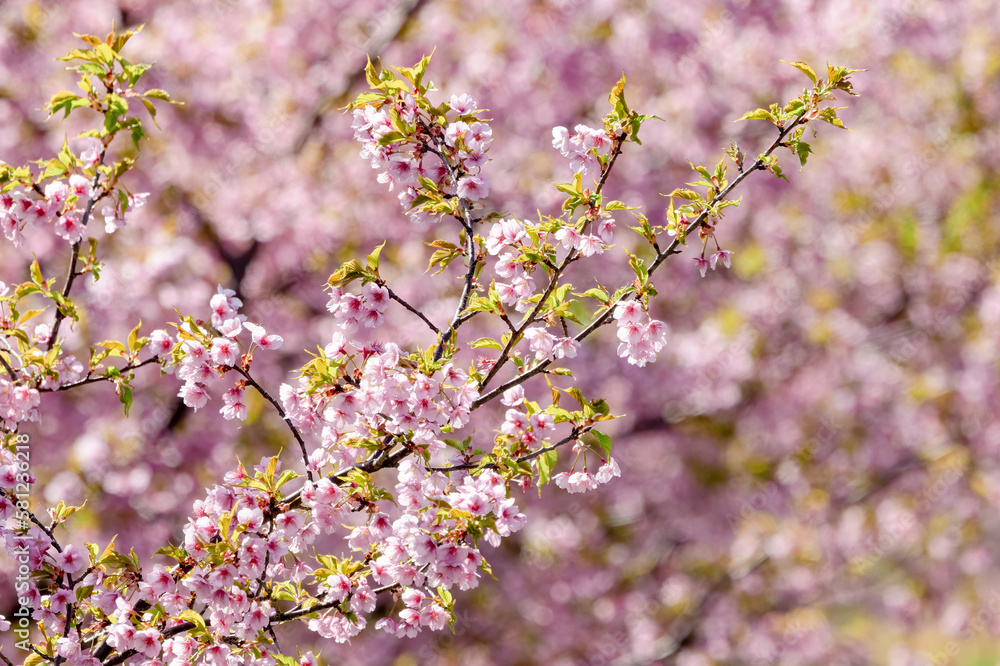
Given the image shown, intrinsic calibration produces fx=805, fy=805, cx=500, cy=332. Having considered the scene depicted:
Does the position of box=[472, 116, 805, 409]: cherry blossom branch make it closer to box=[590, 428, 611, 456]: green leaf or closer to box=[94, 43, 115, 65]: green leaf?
box=[590, 428, 611, 456]: green leaf

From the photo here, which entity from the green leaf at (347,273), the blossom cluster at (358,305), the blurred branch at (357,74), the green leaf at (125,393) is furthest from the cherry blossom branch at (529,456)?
the blurred branch at (357,74)

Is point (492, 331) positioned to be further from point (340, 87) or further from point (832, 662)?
point (832, 662)

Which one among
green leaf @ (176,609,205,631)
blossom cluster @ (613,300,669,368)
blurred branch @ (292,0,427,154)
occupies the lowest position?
green leaf @ (176,609,205,631)

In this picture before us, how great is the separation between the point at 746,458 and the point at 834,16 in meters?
5.04

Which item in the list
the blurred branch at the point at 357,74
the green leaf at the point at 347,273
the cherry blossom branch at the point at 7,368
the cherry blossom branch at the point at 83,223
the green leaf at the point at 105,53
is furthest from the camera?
the blurred branch at the point at 357,74

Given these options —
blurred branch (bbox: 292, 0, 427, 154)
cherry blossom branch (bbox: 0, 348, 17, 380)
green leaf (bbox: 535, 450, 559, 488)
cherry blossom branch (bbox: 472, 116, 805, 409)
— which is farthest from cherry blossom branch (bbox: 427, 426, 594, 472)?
blurred branch (bbox: 292, 0, 427, 154)

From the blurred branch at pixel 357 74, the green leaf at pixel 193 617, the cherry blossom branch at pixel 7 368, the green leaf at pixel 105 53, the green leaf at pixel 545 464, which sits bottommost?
the green leaf at pixel 193 617

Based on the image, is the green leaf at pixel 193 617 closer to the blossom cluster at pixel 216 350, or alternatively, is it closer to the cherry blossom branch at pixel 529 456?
the blossom cluster at pixel 216 350

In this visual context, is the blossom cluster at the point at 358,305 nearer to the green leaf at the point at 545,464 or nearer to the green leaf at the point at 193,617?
the green leaf at the point at 545,464

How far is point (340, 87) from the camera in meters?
6.94

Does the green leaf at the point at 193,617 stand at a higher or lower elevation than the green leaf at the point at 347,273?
lower

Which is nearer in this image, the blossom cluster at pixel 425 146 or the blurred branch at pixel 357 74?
the blossom cluster at pixel 425 146

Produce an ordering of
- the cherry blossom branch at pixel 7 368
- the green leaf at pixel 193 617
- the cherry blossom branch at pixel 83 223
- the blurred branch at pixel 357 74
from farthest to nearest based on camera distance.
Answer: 1. the blurred branch at pixel 357 74
2. the cherry blossom branch at pixel 83 223
3. the cherry blossom branch at pixel 7 368
4. the green leaf at pixel 193 617

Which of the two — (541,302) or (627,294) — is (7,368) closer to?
(541,302)
